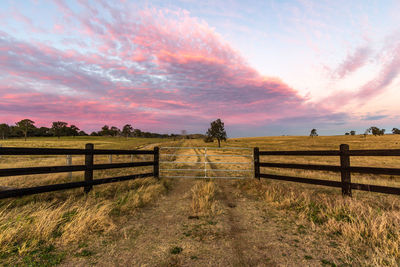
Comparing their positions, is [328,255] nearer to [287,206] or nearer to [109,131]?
[287,206]

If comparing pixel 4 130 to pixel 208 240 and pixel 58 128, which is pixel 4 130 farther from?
pixel 208 240

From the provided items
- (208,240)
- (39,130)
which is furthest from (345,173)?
(39,130)

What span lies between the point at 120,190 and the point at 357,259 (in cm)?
659

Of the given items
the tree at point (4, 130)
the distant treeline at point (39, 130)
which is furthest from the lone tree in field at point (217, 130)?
the tree at point (4, 130)

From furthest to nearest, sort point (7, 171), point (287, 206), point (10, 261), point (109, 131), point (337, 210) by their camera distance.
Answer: point (109, 131), point (287, 206), point (337, 210), point (7, 171), point (10, 261)

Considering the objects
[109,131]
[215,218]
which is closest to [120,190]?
[215,218]

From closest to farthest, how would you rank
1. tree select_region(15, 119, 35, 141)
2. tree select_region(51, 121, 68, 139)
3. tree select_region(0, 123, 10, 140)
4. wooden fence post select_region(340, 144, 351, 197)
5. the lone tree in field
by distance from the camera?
wooden fence post select_region(340, 144, 351, 197) → the lone tree in field → tree select_region(15, 119, 35, 141) → tree select_region(51, 121, 68, 139) → tree select_region(0, 123, 10, 140)

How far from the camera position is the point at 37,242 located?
10.7 ft

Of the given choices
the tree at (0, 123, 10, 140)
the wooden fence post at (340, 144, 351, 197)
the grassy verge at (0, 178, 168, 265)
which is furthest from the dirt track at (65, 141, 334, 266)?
the tree at (0, 123, 10, 140)

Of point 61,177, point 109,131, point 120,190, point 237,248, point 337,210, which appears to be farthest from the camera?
point 109,131

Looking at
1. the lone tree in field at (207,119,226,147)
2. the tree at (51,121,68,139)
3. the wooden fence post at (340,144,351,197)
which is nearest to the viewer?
the wooden fence post at (340,144,351,197)

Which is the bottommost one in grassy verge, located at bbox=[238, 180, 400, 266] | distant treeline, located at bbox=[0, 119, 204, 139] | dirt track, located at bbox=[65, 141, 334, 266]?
dirt track, located at bbox=[65, 141, 334, 266]

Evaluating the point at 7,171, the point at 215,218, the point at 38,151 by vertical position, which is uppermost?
the point at 38,151

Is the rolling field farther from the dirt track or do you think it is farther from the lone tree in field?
the lone tree in field
